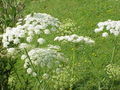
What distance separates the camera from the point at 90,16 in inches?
852

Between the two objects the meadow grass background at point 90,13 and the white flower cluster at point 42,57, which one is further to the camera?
the meadow grass background at point 90,13

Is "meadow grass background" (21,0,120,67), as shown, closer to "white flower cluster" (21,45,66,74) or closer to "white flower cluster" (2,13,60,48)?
"white flower cluster" (2,13,60,48)

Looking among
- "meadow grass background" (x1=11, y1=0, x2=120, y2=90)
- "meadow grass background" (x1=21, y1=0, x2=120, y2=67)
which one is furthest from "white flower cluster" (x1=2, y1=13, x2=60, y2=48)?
"meadow grass background" (x1=21, y1=0, x2=120, y2=67)

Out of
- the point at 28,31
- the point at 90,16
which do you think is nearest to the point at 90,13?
the point at 90,16

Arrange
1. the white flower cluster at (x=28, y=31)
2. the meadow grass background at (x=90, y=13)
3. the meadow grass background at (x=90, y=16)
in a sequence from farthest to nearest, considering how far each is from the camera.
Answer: the meadow grass background at (x=90, y=13), the meadow grass background at (x=90, y=16), the white flower cluster at (x=28, y=31)

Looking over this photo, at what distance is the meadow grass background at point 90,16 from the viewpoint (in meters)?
15.8

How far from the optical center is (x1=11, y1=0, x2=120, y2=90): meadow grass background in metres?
15.8

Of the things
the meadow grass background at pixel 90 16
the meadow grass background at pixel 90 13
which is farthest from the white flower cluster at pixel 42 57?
the meadow grass background at pixel 90 13

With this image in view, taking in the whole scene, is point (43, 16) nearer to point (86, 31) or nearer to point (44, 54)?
point (44, 54)

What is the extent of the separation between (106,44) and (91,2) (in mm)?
7983

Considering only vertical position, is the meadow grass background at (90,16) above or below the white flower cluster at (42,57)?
below

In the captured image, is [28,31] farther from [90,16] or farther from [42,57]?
[90,16]

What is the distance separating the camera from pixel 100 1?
24.5 m

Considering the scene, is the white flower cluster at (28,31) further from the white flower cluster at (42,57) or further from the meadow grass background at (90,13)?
the meadow grass background at (90,13)
